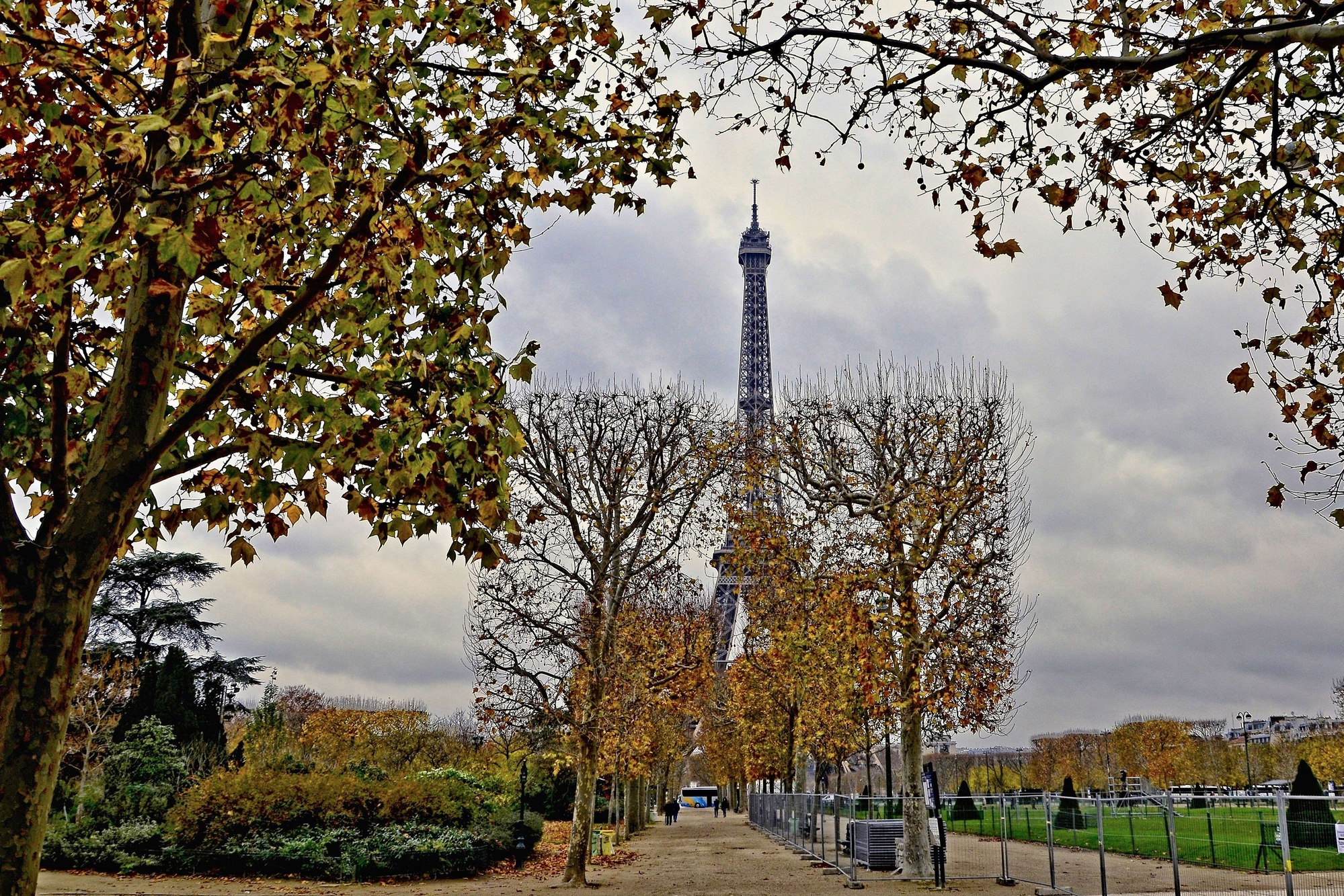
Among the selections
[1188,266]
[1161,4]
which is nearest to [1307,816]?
[1188,266]

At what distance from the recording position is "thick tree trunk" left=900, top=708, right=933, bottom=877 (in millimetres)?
19703

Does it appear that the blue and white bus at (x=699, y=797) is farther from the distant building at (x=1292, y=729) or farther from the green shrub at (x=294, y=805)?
the green shrub at (x=294, y=805)

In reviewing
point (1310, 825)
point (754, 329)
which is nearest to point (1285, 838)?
point (1310, 825)

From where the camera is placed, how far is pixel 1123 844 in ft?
90.2

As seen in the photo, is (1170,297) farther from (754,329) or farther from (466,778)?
(754,329)

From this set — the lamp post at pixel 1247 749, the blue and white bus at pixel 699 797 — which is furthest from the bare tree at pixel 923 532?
the blue and white bus at pixel 699 797

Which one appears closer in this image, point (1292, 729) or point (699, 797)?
point (1292, 729)

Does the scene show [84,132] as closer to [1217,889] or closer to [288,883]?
[288,883]

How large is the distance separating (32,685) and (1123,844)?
29.4 m

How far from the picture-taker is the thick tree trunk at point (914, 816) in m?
19.7

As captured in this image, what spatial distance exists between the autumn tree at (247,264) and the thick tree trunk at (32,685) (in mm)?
11

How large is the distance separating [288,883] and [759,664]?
18.5m

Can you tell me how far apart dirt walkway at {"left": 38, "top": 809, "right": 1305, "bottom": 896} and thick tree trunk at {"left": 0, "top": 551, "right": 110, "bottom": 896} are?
14.9 meters

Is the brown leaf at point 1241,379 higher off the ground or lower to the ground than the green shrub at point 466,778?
higher
